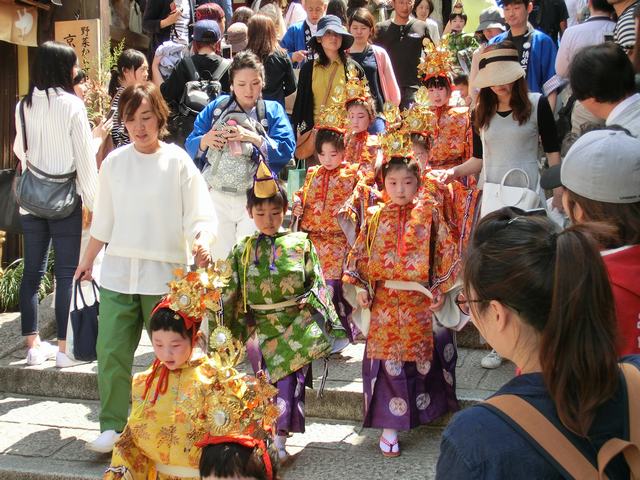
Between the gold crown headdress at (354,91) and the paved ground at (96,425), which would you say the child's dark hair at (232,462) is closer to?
the paved ground at (96,425)

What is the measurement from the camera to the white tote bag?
17.2 ft

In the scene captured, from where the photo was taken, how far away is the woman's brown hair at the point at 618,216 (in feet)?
8.38

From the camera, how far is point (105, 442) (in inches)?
195

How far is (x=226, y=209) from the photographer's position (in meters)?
6.08

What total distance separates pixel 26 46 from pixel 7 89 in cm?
49

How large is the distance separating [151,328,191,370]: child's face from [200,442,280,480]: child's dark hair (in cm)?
94

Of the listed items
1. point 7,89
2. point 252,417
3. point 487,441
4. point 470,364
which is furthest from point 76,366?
point 487,441

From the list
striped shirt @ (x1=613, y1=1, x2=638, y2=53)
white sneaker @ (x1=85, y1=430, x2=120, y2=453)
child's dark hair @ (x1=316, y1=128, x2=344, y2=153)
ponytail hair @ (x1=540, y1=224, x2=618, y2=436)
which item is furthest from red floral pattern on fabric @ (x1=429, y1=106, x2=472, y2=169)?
ponytail hair @ (x1=540, y1=224, x2=618, y2=436)

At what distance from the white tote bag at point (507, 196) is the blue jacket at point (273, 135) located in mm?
1509

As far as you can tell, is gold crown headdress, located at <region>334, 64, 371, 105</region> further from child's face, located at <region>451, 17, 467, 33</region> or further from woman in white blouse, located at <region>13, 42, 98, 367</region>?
child's face, located at <region>451, 17, 467, 33</region>

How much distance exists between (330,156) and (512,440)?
188 inches

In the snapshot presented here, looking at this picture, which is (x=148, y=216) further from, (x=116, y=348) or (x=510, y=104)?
(x=510, y=104)

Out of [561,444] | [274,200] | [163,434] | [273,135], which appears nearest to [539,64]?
[273,135]

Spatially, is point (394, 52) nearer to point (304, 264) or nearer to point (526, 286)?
point (304, 264)
